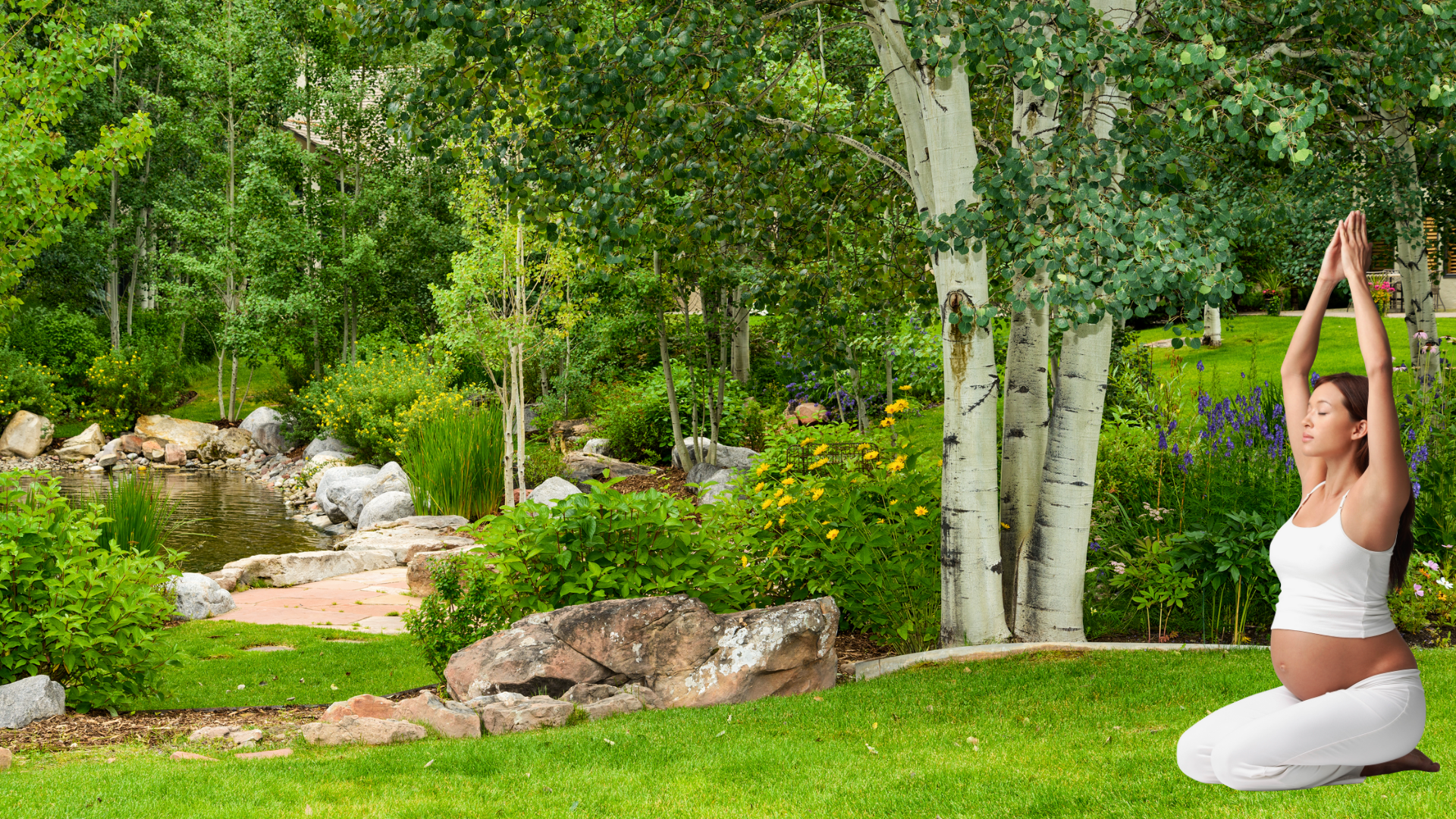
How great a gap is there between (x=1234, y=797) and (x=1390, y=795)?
480mm

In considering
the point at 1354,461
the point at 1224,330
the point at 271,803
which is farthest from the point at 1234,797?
the point at 1224,330

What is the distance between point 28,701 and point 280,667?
1930 millimetres

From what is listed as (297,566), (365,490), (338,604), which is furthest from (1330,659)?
(365,490)

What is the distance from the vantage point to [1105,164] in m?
4.34

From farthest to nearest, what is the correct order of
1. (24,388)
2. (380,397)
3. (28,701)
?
(24,388) < (380,397) < (28,701)

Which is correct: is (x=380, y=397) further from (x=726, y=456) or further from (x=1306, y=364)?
(x=1306, y=364)

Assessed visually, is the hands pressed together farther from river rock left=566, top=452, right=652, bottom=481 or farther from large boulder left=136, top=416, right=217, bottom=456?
large boulder left=136, top=416, right=217, bottom=456

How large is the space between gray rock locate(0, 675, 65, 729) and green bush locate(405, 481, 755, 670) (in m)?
2.05

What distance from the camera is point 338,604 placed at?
10250mm

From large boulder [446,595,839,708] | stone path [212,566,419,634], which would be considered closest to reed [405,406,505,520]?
stone path [212,566,419,634]

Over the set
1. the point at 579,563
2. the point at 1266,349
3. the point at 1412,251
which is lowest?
the point at 579,563

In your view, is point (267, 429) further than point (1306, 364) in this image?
Yes

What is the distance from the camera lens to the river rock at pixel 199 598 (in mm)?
9570

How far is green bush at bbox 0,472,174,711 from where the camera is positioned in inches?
232
